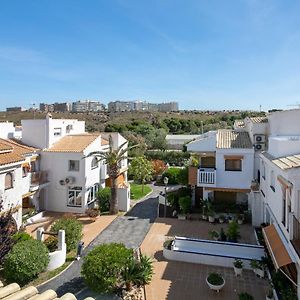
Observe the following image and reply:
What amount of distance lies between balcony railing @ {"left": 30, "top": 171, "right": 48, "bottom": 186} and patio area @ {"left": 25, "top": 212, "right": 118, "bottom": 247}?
363 cm

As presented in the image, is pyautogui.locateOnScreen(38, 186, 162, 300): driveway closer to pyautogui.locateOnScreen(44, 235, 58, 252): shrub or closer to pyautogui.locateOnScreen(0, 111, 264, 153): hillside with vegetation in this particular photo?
pyautogui.locateOnScreen(44, 235, 58, 252): shrub

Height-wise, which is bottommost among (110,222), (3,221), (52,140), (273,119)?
(110,222)

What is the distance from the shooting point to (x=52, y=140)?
36.2 m

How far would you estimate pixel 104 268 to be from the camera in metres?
17.5

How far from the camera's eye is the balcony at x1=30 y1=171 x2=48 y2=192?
32.2 m

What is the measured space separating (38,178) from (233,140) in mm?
21088

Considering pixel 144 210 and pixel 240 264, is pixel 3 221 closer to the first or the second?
pixel 240 264

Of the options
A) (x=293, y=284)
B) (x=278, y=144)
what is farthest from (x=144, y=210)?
(x=293, y=284)

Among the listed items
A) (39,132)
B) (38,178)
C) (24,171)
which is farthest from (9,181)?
(39,132)

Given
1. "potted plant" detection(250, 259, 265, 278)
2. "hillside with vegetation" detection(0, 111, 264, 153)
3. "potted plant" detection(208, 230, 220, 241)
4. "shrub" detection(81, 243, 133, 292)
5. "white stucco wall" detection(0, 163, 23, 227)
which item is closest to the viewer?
"shrub" detection(81, 243, 133, 292)

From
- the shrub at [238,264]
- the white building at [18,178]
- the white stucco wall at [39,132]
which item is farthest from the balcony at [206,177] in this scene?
the white stucco wall at [39,132]

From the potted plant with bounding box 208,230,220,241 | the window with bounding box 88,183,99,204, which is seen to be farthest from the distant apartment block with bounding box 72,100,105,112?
the potted plant with bounding box 208,230,220,241

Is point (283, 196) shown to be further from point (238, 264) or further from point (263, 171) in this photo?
point (263, 171)

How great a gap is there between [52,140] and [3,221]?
1743 cm
